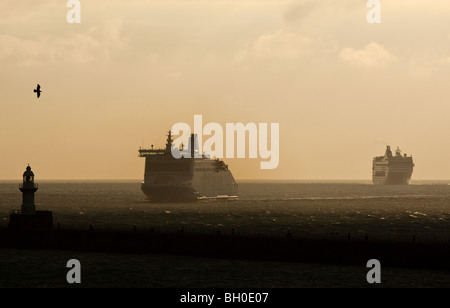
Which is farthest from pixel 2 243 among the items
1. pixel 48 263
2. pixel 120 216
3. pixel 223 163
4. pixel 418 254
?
pixel 223 163

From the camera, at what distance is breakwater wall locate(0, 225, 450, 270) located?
5822 cm

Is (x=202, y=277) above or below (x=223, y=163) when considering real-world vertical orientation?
below

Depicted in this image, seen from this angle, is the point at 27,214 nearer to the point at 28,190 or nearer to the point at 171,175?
the point at 28,190

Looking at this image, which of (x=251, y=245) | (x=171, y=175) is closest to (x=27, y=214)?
(x=251, y=245)

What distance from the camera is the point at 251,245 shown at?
64.4 meters

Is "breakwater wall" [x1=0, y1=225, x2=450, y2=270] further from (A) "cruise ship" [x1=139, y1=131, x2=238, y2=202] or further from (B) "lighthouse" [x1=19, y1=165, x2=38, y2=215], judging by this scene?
(A) "cruise ship" [x1=139, y1=131, x2=238, y2=202]

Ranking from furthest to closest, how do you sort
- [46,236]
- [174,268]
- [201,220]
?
[201,220] → [46,236] → [174,268]

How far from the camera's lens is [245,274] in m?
56.5

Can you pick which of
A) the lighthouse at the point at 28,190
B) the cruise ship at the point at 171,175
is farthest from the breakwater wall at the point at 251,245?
the cruise ship at the point at 171,175

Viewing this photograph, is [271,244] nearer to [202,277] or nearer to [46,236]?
[202,277]

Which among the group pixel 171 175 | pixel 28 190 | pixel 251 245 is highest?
pixel 171 175

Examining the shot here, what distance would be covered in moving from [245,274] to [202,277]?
3.39 m

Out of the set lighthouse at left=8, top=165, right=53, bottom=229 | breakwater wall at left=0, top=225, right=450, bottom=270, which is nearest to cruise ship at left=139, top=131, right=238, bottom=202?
lighthouse at left=8, top=165, right=53, bottom=229

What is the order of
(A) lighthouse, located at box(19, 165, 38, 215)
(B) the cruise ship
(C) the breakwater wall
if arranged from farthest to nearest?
(B) the cruise ship → (A) lighthouse, located at box(19, 165, 38, 215) → (C) the breakwater wall
